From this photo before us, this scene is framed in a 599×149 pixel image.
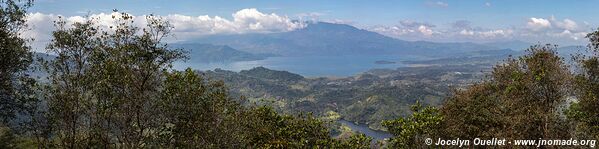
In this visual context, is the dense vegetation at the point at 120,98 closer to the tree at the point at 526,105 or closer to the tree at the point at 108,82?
the tree at the point at 108,82

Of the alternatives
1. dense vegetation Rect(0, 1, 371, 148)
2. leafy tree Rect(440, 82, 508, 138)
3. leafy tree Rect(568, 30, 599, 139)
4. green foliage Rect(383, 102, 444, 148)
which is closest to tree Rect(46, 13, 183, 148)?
dense vegetation Rect(0, 1, 371, 148)

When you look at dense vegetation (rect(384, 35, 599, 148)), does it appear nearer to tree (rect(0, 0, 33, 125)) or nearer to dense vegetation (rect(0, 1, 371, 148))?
dense vegetation (rect(0, 1, 371, 148))

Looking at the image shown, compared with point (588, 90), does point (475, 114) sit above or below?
below

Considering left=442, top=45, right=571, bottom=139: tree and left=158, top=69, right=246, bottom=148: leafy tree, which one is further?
left=442, top=45, right=571, bottom=139: tree

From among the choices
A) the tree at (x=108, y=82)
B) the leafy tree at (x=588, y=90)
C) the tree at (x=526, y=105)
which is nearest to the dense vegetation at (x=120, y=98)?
the tree at (x=108, y=82)

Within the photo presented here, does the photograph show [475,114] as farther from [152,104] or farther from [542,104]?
[152,104]

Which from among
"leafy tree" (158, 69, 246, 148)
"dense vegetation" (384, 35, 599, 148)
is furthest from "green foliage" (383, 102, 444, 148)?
"leafy tree" (158, 69, 246, 148)

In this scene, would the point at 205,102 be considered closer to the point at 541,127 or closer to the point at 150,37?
the point at 150,37

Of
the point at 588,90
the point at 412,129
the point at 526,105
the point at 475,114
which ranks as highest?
the point at 588,90

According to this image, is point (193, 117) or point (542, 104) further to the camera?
Result: point (542, 104)

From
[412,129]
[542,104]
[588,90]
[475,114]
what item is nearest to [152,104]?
[412,129]

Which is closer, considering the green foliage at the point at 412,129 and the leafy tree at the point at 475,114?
the green foliage at the point at 412,129
